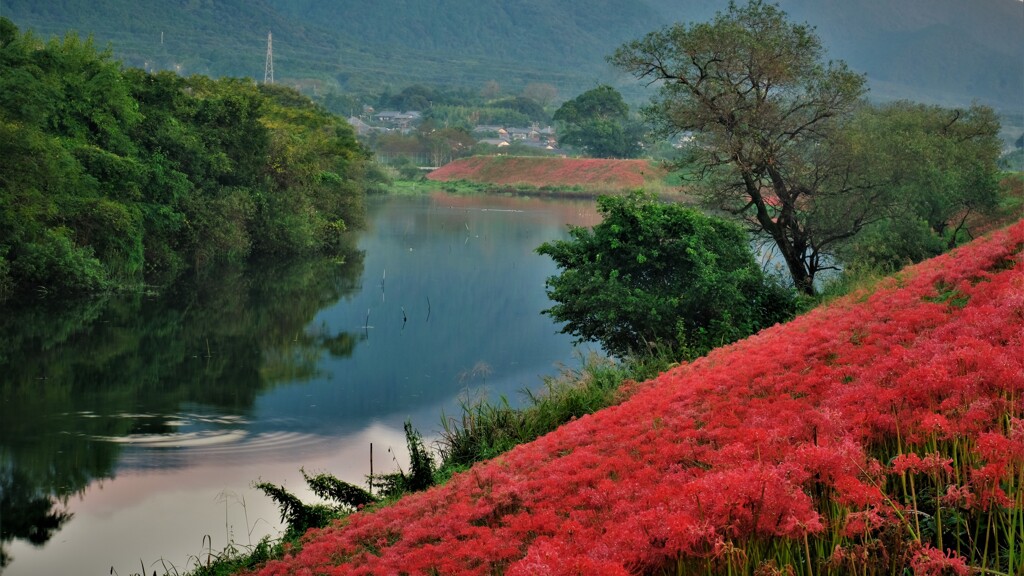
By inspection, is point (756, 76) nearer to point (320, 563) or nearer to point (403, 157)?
point (320, 563)

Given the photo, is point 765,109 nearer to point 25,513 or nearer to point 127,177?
point 25,513

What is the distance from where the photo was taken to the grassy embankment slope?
9175 cm

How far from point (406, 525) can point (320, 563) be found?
0.89 metres

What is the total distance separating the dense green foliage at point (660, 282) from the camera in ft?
65.0

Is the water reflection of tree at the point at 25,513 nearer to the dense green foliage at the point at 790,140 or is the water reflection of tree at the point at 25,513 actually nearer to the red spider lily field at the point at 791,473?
the red spider lily field at the point at 791,473

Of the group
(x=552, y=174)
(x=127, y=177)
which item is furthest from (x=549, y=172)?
(x=127, y=177)

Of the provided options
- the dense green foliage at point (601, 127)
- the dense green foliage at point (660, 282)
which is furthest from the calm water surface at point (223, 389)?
the dense green foliage at point (601, 127)

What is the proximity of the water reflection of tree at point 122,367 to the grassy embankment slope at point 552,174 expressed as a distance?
58.3m

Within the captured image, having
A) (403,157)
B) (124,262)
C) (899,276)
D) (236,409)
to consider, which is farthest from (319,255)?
(403,157)

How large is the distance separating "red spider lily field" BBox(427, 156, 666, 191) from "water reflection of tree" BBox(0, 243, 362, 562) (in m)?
61.7

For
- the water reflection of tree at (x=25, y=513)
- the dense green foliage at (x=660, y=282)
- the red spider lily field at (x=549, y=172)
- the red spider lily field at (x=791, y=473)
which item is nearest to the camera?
the red spider lily field at (x=791, y=473)

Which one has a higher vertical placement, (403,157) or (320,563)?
(403,157)

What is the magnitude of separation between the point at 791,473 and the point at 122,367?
19691 mm

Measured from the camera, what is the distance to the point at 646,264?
20766 mm
